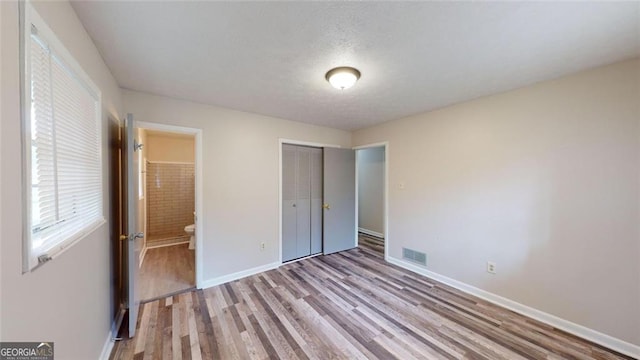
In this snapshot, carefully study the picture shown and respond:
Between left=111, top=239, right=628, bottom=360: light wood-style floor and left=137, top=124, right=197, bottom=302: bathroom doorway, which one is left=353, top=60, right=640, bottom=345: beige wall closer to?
left=111, top=239, right=628, bottom=360: light wood-style floor

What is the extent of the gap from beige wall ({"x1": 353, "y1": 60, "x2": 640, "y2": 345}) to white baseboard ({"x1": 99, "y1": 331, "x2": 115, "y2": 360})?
3517 millimetres

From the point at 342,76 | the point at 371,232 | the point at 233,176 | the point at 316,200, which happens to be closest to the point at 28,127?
the point at 342,76

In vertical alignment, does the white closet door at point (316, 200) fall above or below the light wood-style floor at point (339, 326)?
above

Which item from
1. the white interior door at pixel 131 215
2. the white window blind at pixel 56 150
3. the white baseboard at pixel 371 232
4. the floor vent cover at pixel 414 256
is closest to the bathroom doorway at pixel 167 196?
the white interior door at pixel 131 215

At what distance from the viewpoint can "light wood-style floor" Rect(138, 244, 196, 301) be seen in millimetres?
2756

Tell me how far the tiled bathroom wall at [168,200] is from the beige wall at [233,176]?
2521mm

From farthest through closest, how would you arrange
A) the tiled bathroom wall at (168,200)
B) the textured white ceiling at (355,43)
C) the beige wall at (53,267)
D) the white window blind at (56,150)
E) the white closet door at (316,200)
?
the tiled bathroom wall at (168,200)
the white closet door at (316,200)
the textured white ceiling at (355,43)
the white window blind at (56,150)
the beige wall at (53,267)

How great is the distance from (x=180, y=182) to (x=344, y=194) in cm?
366

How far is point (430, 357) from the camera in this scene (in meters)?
1.76

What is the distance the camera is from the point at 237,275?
3.11 metres

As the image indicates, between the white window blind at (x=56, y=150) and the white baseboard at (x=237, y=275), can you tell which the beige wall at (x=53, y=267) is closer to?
the white window blind at (x=56, y=150)

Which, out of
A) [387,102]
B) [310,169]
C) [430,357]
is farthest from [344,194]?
[430,357]

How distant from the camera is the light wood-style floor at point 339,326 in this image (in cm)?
182

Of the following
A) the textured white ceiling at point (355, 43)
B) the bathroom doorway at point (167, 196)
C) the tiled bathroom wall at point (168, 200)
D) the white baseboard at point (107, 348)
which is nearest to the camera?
the textured white ceiling at point (355, 43)
